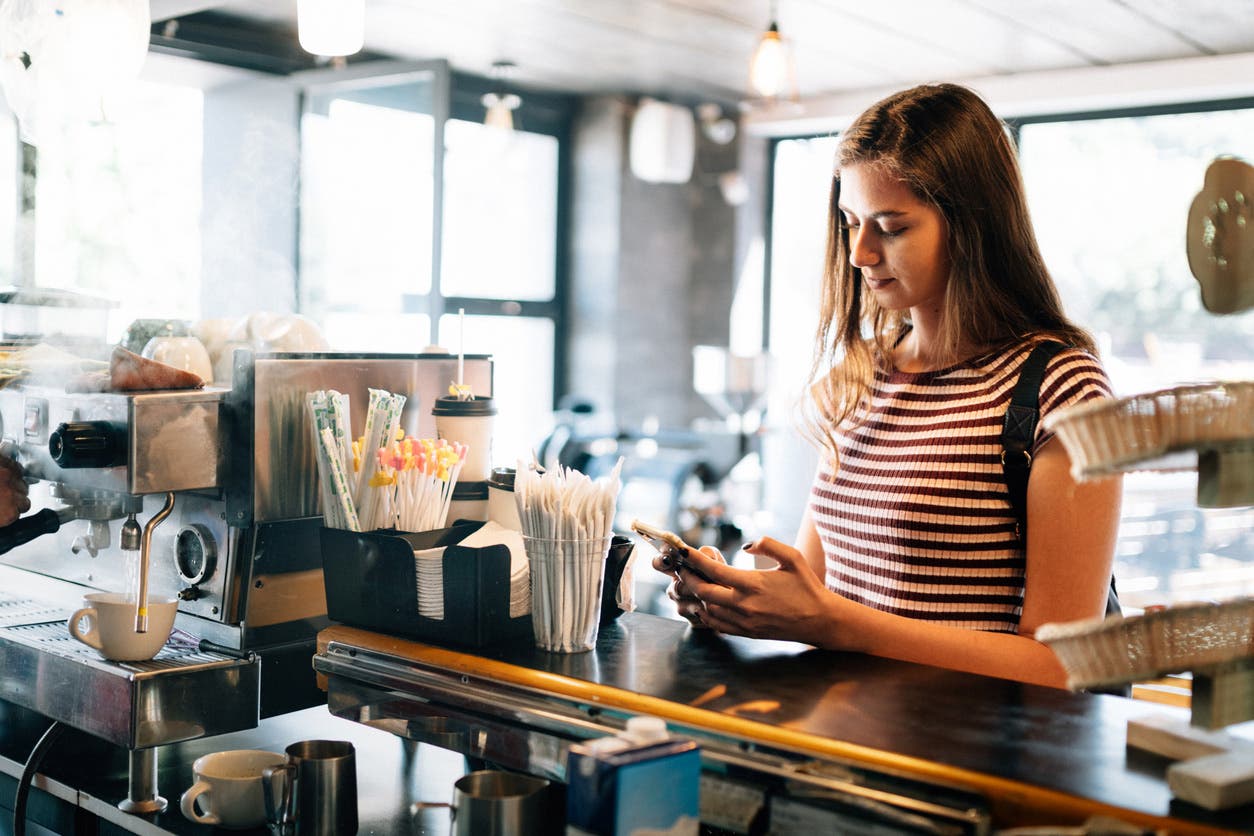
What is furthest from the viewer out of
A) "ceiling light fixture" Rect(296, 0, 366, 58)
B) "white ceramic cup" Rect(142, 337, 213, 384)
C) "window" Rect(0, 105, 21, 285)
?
"window" Rect(0, 105, 21, 285)

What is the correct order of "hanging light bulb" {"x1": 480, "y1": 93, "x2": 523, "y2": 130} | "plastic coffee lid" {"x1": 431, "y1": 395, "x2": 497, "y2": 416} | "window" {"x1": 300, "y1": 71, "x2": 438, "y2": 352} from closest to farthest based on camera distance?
"plastic coffee lid" {"x1": 431, "y1": 395, "x2": 497, "y2": 416} → "window" {"x1": 300, "y1": 71, "x2": 438, "y2": 352} → "hanging light bulb" {"x1": 480, "y1": 93, "x2": 523, "y2": 130}

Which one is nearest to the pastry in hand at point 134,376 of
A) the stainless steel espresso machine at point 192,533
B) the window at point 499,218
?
the stainless steel espresso machine at point 192,533

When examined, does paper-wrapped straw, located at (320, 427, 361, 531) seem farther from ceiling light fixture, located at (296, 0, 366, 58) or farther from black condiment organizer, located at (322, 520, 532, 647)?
ceiling light fixture, located at (296, 0, 366, 58)

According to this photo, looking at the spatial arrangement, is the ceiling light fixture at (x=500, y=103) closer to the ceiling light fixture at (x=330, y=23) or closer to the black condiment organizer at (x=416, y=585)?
the ceiling light fixture at (x=330, y=23)

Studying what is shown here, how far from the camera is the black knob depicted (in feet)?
5.01

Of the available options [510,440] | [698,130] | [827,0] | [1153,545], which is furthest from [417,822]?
[698,130]

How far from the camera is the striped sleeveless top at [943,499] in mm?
1384

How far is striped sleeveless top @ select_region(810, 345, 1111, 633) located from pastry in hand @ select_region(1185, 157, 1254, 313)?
1.18ft

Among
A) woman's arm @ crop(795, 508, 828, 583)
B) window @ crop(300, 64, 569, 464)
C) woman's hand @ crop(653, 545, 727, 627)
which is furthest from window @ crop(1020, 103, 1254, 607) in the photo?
woman's hand @ crop(653, 545, 727, 627)

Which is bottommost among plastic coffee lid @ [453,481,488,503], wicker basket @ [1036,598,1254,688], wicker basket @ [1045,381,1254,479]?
wicker basket @ [1036,598,1254,688]

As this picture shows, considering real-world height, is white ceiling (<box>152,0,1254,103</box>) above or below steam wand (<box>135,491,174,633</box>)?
above

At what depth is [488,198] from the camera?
20.1 feet

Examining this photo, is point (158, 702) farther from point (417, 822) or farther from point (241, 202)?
point (241, 202)

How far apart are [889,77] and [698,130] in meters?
1.34
